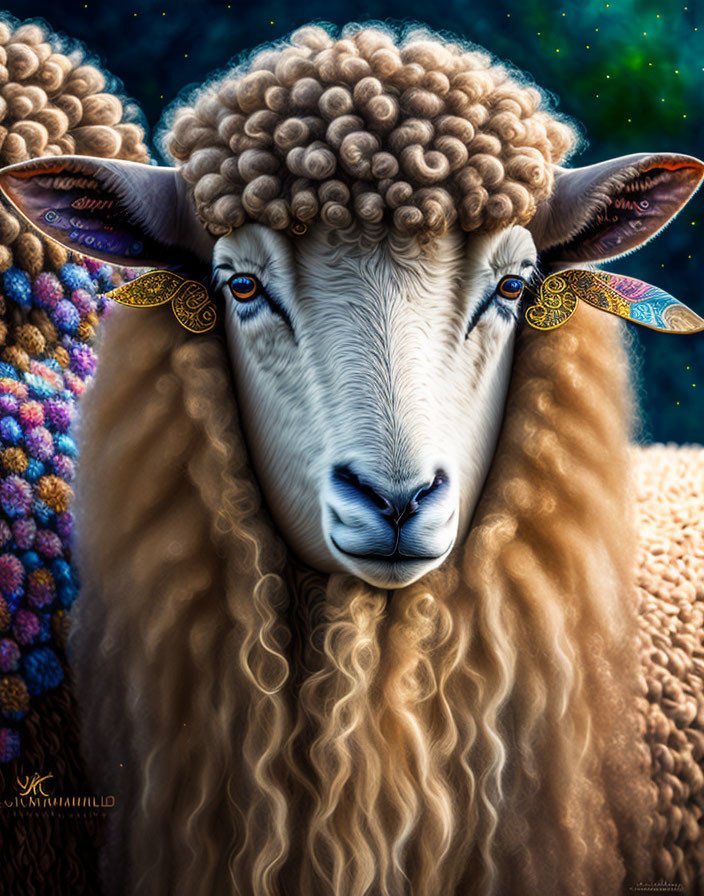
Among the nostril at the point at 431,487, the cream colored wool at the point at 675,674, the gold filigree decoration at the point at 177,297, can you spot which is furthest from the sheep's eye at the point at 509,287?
the cream colored wool at the point at 675,674

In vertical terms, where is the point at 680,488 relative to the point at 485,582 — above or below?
below

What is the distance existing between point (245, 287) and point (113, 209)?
0.22 metres

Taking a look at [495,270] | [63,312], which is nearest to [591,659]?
[495,270]

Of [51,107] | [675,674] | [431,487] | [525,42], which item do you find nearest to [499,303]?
[431,487]

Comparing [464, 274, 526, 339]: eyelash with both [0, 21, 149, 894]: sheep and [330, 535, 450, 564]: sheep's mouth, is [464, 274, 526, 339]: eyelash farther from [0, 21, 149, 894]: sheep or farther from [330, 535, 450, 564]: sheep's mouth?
[0, 21, 149, 894]: sheep

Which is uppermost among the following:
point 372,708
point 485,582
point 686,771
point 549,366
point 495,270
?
point 495,270

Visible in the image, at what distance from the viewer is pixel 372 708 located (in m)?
1.08

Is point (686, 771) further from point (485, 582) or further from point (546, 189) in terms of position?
point (546, 189)

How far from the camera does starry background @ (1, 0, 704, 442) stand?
176 centimetres

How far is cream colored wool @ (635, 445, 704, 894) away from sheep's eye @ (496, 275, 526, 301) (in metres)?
0.51

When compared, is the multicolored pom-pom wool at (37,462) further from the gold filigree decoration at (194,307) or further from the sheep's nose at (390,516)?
the sheep's nose at (390,516)

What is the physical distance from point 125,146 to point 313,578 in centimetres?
86

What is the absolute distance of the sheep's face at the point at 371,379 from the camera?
0.96 meters

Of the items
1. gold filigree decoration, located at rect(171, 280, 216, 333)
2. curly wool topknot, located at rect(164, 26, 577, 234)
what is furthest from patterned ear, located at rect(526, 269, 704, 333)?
gold filigree decoration, located at rect(171, 280, 216, 333)
